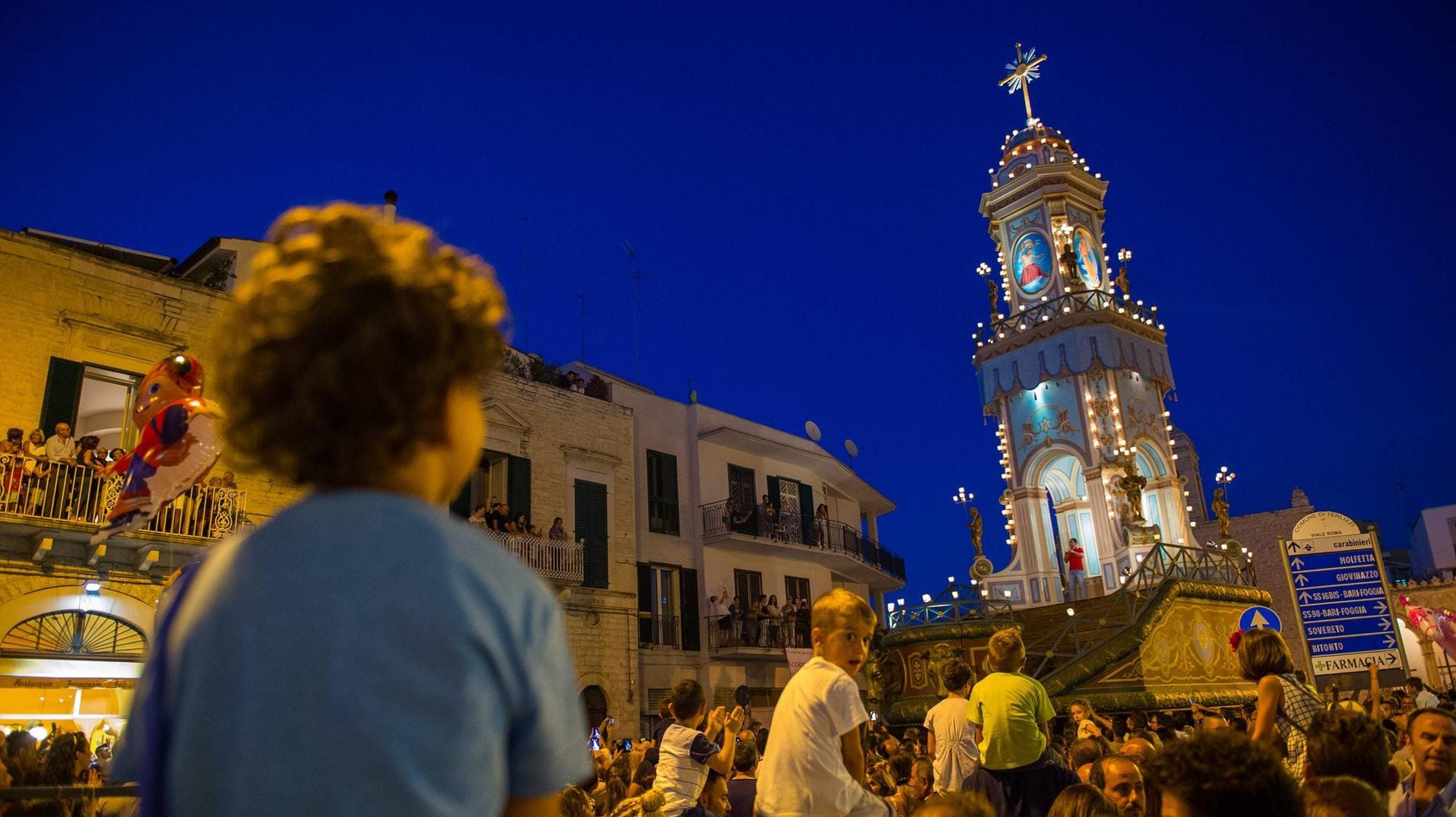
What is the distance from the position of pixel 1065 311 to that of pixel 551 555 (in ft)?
60.6

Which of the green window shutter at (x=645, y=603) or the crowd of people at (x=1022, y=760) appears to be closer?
the crowd of people at (x=1022, y=760)

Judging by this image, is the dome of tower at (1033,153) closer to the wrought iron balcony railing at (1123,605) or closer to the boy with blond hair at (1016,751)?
the wrought iron balcony railing at (1123,605)

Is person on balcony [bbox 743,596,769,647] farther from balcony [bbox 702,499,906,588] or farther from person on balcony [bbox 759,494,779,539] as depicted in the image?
person on balcony [bbox 759,494,779,539]

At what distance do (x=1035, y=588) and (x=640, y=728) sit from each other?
13.3 m

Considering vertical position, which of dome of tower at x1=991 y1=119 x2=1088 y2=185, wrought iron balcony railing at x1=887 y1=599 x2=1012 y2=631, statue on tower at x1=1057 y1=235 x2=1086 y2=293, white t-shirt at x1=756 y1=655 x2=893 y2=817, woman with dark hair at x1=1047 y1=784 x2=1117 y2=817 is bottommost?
woman with dark hair at x1=1047 y1=784 x2=1117 y2=817

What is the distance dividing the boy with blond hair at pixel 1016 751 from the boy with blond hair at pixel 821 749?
5.52 ft

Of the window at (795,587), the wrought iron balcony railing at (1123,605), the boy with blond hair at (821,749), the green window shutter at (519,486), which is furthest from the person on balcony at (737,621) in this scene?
the boy with blond hair at (821,749)

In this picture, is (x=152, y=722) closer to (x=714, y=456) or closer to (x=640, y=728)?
(x=640, y=728)

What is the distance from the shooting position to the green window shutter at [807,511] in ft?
87.9

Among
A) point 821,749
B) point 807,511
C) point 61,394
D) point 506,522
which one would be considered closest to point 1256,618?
point 821,749

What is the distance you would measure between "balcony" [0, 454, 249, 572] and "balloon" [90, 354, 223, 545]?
4566 millimetres

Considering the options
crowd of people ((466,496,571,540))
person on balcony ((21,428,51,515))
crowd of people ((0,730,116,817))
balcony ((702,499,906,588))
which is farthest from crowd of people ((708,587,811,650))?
crowd of people ((0,730,116,817))

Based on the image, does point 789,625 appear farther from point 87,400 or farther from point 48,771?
point 48,771

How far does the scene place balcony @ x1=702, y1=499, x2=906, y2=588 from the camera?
79.5ft
